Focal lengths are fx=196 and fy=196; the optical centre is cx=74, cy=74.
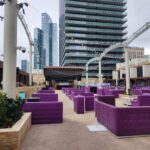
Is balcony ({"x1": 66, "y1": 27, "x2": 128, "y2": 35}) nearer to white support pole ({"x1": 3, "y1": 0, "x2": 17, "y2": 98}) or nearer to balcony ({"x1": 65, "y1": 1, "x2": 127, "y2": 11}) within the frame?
balcony ({"x1": 65, "y1": 1, "x2": 127, "y2": 11})

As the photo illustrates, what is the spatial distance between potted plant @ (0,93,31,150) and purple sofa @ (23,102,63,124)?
1.24 metres

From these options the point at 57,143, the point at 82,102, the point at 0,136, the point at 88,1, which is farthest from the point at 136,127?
the point at 88,1

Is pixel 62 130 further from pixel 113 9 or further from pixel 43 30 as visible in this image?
pixel 113 9


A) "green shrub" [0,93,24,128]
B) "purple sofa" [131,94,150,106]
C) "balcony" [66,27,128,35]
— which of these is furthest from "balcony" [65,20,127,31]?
"green shrub" [0,93,24,128]

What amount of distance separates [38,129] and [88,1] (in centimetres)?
9336

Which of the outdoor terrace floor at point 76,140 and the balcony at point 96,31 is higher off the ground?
the balcony at point 96,31

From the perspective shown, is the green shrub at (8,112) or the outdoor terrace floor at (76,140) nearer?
the outdoor terrace floor at (76,140)

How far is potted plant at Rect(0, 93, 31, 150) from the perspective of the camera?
17.5 ft

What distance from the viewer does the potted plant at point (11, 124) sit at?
5324 millimetres

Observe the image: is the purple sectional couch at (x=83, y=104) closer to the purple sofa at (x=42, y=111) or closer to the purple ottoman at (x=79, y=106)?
the purple ottoman at (x=79, y=106)

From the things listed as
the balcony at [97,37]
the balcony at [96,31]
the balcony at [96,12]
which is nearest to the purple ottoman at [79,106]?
the balcony at [97,37]

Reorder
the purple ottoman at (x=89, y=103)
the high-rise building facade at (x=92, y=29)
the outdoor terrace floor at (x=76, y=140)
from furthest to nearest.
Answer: the high-rise building facade at (x=92, y=29) → the purple ottoman at (x=89, y=103) → the outdoor terrace floor at (x=76, y=140)

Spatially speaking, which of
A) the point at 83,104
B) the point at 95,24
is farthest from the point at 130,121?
the point at 95,24

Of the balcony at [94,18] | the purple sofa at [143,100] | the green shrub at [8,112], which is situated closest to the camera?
the green shrub at [8,112]
